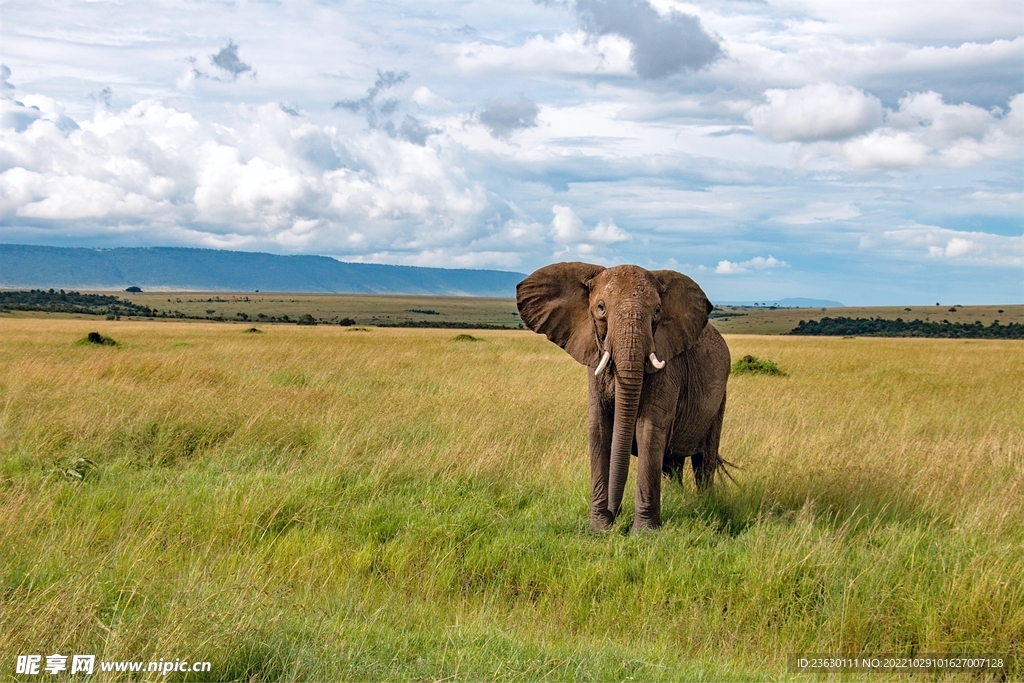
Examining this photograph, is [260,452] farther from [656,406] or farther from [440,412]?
[656,406]

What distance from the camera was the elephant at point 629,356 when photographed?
6.45 metres

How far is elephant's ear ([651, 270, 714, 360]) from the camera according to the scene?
22.9 feet

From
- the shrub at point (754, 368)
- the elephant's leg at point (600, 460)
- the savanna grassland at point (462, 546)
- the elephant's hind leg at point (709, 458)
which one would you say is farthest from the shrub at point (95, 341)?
the elephant's leg at point (600, 460)

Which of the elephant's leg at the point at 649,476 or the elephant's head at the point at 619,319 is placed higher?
the elephant's head at the point at 619,319

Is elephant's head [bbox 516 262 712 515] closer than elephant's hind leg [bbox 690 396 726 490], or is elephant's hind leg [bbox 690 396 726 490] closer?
elephant's head [bbox 516 262 712 515]

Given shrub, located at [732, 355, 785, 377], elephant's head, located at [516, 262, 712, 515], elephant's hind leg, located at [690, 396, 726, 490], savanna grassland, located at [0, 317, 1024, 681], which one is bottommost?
savanna grassland, located at [0, 317, 1024, 681]

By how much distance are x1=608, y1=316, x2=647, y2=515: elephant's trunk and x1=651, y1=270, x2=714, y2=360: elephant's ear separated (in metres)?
0.62

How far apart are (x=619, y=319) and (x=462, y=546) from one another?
85.4 inches

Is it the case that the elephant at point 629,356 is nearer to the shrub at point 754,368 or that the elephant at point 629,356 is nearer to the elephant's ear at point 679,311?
the elephant's ear at point 679,311

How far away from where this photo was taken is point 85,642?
4.23 metres

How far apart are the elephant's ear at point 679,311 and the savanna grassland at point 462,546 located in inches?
61.2

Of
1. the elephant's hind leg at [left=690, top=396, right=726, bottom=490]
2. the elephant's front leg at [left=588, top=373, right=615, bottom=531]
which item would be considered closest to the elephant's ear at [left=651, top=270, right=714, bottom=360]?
the elephant's front leg at [left=588, top=373, right=615, bottom=531]

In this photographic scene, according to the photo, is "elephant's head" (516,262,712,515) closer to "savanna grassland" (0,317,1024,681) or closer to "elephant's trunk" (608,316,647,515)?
"elephant's trunk" (608,316,647,515)

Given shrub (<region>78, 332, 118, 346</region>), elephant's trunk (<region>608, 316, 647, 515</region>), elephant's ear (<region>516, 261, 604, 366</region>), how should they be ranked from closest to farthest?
elephant's trunk (<region>608, 316, 647, 515</region>), elephant's ear (<region>516, 261, 604, 366</region>), shrub (<region>78, 332, 118, 346</region>)
